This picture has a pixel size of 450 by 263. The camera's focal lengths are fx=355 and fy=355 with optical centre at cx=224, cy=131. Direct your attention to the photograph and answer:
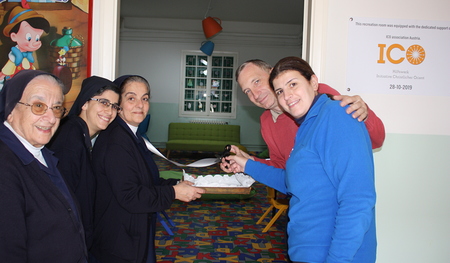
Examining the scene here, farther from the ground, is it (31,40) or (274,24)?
(274,24)

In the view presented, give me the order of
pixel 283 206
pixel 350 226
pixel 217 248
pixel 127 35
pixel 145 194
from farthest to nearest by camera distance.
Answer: pixel 127 35 < pixel 283 206 < pixel 217 248 < pixel 145 194 < pixel 350 226

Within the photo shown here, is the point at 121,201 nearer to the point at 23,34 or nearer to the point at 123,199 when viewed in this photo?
the point at 123,199

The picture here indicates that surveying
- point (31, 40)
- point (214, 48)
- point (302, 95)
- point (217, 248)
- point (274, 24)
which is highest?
point (274, 24)

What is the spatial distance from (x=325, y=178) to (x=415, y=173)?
125 cm

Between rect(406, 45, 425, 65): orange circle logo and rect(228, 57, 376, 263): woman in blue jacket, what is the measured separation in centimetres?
110

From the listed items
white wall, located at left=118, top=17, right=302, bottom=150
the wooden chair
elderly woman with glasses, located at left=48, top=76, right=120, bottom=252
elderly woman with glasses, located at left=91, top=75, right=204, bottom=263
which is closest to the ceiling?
white wall, located at left=118, top=17, right=302, bottom=150

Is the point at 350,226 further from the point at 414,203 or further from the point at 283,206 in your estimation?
the point at 283,206

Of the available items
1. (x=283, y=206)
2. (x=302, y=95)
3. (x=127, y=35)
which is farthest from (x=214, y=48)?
(x=302, y=95)

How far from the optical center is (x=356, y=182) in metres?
1.24

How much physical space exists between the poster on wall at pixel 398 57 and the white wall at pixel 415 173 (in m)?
0.04

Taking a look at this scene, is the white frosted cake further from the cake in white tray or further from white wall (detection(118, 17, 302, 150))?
white wall (detection(118, 17, 302, 150))

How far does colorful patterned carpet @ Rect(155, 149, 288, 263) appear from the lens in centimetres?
377

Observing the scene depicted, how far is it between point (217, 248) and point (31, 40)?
2870mm

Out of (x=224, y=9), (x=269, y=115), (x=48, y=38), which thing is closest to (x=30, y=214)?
(x=48, y=38)
